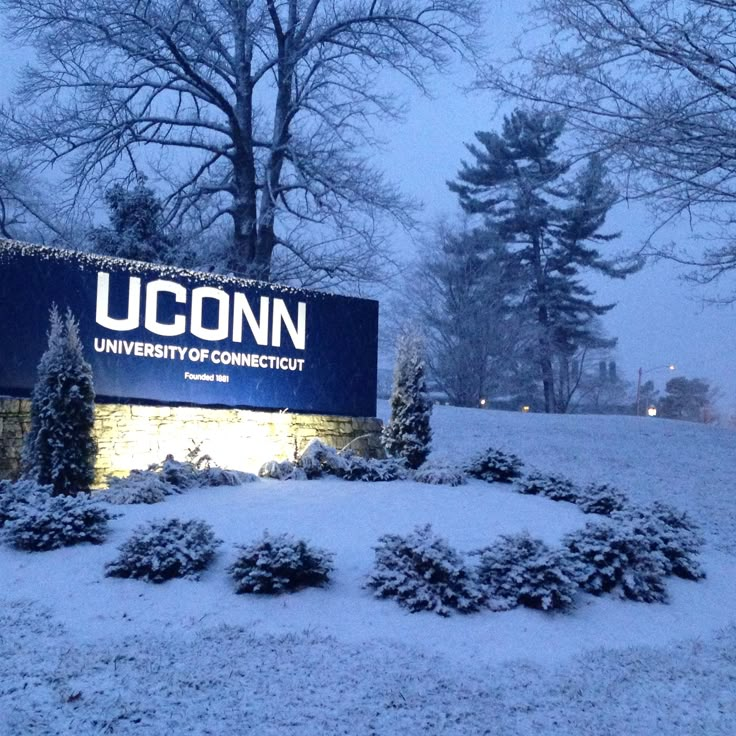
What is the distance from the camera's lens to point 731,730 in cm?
419

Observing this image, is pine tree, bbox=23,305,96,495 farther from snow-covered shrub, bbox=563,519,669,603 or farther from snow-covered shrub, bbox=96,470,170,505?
snow-covered shrub, bbox=563,519,669,603

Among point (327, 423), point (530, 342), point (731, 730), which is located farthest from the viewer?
point (530, 342)

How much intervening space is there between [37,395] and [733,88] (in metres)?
8.73

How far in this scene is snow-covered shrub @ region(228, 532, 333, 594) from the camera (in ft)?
18.6

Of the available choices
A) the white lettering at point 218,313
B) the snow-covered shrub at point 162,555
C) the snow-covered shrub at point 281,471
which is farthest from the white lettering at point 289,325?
the snow-covered shrub at point 162,555

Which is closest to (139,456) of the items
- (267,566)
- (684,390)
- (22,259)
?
(22,259)

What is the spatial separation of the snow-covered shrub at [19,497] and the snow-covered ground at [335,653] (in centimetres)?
49

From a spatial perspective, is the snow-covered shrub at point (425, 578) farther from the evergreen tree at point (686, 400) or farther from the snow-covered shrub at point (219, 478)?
the evergreen tree at point (686, 400)

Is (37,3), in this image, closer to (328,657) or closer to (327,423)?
(327,423)

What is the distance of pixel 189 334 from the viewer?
10.7 m

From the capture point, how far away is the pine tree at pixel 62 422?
28.2 feet

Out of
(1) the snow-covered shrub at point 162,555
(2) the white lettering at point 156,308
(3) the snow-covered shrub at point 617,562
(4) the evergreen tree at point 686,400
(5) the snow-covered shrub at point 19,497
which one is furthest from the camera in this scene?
(4) the evergreen tree at point 686,400

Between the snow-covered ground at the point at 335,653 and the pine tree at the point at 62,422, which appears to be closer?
the snow-covered ground at the point at 335,653

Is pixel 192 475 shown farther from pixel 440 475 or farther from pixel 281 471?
pixel 440 475
